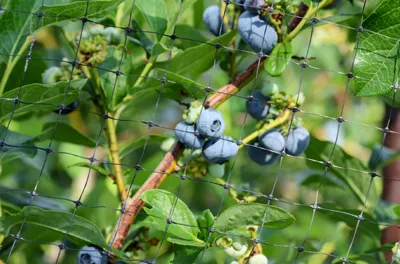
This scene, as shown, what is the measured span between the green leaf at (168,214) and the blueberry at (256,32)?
9.0 inches

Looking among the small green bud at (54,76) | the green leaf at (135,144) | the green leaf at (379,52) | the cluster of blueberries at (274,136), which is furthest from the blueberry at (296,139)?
the small green bud at (54,76)

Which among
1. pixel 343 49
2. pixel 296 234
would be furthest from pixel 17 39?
pixel 343 49

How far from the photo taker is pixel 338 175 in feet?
4.12

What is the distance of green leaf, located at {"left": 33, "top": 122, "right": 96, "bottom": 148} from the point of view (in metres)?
1.18

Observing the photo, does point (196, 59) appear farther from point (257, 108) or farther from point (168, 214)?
point (168, 214)

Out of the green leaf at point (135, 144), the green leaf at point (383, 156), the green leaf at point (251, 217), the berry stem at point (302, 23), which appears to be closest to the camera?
the green leaf at point (251, 217)

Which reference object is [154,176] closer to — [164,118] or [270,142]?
[270,142]

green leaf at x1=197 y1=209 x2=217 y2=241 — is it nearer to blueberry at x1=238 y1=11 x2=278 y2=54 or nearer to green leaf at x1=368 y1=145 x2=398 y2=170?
blueberry at x1=238 y1=11 x2=278 y2=54

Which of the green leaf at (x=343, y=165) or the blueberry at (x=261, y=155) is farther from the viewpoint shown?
the green leaf at (x=343, y=165)

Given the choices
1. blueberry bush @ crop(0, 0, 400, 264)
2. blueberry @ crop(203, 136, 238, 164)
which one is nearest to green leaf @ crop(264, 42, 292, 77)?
blueberry bush @ crop(0, 0, 400, 264)

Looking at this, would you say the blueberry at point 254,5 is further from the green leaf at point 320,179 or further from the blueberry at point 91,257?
the green leaf at point 320,179

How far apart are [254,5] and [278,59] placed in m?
0.08

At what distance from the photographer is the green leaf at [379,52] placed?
960mm

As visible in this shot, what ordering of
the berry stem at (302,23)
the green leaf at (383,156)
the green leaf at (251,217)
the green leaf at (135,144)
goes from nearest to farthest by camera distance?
the green leaf at (251,217) < the berry stem at (302,23) < the green leaf at (135,144) < the green leaf at (383,156)
